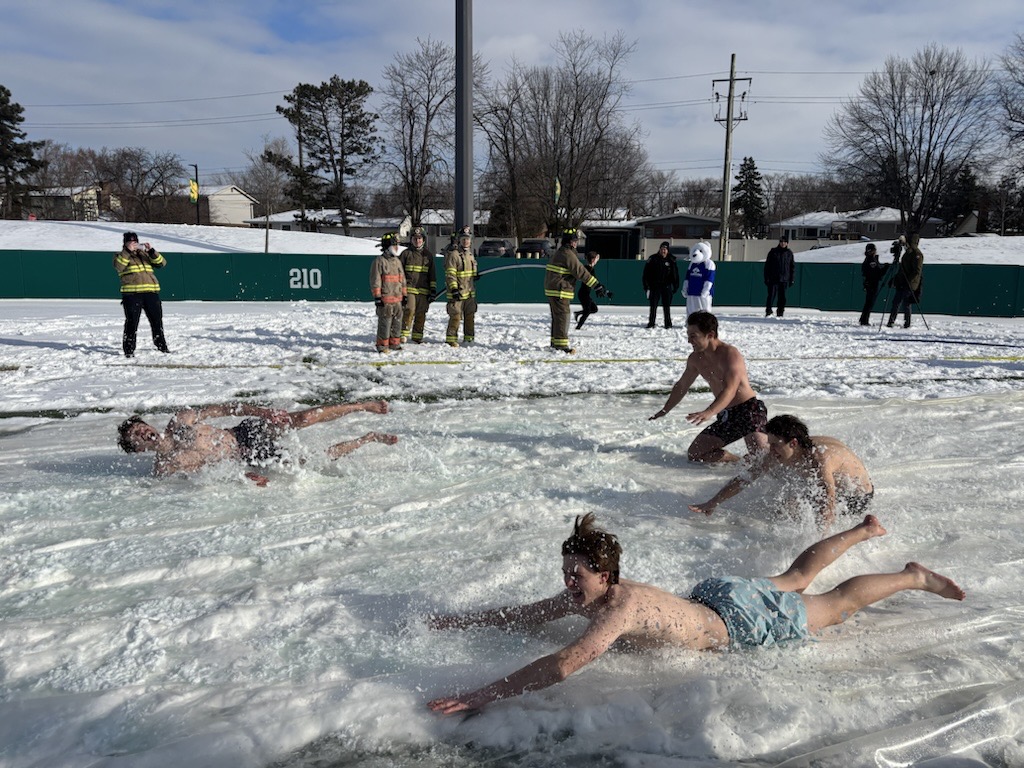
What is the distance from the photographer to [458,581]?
12.9ft

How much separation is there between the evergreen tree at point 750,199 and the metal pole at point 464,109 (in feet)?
211

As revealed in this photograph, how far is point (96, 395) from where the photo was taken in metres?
8.23

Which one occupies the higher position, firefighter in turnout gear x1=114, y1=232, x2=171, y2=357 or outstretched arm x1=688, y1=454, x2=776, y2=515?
firefighter in turnout gear x1=114, y1=232, x2=171, y2=357

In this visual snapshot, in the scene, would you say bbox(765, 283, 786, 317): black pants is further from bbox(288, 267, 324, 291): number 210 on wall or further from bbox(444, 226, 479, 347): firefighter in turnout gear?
bbox(288, 267, 324, 291): number 210 on wall

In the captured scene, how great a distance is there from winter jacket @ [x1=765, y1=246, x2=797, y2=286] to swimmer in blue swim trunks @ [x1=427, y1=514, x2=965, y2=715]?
546 inches

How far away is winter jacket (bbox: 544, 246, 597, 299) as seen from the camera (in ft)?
35.8

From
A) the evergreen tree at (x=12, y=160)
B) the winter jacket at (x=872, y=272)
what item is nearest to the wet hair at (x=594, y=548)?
the winter jacket at (x=872, y=272)

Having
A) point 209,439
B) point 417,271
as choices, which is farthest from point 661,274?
point 209,439

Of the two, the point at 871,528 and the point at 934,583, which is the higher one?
the point at 871,528

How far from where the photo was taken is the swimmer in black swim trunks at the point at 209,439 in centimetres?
510

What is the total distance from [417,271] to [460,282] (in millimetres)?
776

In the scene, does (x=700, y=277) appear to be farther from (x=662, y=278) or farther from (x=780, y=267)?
(x=780, y=267)

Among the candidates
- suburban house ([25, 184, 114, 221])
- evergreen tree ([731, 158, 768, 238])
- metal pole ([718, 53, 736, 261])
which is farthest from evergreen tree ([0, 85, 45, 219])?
evergreen tree ([731, 158, 768, 238])

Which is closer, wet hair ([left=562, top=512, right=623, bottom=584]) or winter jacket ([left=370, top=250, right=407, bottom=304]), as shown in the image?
wet hair ([left=562, top=512, right=623, bottom=584])
